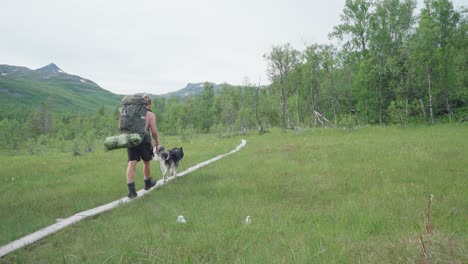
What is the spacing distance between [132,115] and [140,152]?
3.62 feet

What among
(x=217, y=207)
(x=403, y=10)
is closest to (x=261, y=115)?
(x=403, y=10)

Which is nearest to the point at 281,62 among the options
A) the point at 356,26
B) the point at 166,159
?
the point at 356,26

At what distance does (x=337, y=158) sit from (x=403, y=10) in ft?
135

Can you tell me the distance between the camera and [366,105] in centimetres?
4450

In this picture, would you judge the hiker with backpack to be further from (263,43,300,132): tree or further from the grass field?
(263,43,300,132): tree

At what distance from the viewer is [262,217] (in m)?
5.72

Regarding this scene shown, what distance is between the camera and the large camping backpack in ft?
26.6

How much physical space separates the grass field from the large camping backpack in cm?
195

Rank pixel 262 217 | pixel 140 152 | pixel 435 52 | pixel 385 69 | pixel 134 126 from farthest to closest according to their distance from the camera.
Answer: pixel 385 69, pixel 435 52, pixel 140 152, pixel 134 126, pixel 262 217

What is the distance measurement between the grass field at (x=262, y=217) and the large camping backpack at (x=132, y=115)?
195 centimetres

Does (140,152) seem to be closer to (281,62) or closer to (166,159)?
(166,159)

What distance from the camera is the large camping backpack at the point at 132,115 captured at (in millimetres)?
8094

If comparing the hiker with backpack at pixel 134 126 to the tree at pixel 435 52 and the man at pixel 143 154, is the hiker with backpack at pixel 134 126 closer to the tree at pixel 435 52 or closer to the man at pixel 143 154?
the man at pixel 143 154

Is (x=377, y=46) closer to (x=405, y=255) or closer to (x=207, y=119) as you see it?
(x=405, y=255)
